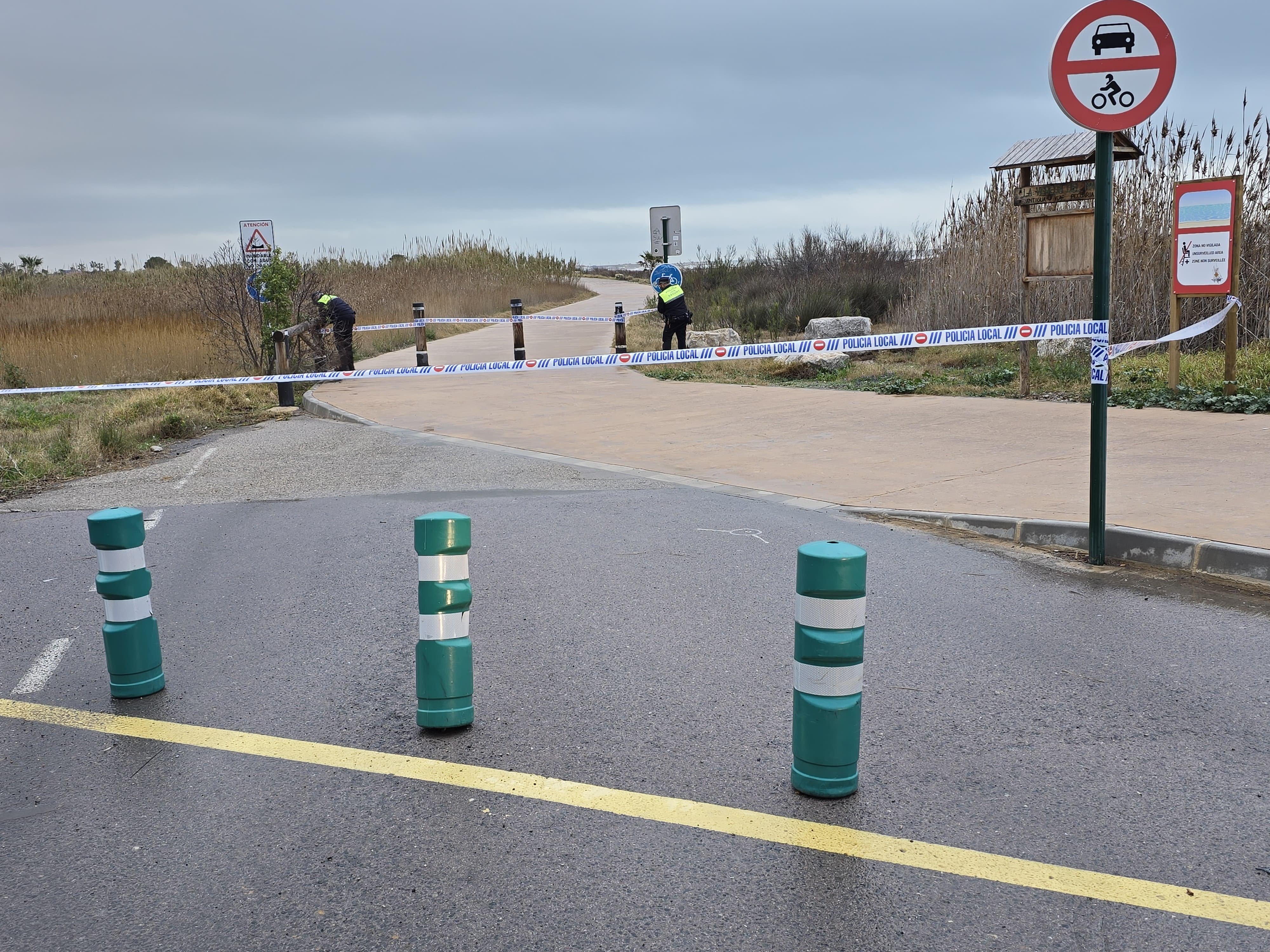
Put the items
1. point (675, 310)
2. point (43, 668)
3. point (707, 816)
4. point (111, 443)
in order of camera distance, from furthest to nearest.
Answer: point (675, 310) → point (111, 443) → point (43, 668) → point (707, 816)

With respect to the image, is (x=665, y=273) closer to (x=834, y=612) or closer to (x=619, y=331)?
(x=619, y=331)

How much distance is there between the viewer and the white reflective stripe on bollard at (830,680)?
3684mm

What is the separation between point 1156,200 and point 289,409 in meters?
12.5

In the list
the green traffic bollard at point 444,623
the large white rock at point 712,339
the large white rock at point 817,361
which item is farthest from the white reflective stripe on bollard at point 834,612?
the large white rock at point 712,339

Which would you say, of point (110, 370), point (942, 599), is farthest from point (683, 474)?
point (110, 370)

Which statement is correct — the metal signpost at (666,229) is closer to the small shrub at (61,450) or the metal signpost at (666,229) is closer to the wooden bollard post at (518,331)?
the wooden bollard post at (518,331)

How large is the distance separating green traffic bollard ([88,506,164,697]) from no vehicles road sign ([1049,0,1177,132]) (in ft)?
16.7

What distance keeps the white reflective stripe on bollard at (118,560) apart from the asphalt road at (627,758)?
550 mm

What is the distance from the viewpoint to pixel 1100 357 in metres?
6.60

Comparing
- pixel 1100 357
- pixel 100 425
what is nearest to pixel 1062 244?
pixel 1100 357

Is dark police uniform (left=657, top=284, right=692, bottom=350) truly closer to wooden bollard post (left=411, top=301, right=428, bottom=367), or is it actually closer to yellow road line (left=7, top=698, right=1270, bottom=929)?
wooden bollard post (left=411, top=301, right=428, bottom=367)

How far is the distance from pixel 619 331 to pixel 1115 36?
15.4m

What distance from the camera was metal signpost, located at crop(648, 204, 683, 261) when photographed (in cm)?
2338

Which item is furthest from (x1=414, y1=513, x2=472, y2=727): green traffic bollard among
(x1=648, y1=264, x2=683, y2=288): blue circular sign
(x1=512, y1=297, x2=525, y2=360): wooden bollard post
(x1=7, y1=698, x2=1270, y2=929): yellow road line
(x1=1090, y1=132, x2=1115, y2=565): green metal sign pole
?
(x1=512, y1=297, x2=525, y2=360): wooden bollard post
